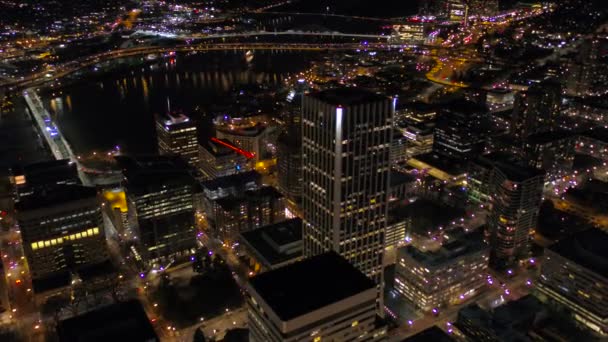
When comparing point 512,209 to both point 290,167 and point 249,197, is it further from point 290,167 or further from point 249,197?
point 249,197

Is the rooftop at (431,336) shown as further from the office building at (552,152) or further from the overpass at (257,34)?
the overpass at (257,34)

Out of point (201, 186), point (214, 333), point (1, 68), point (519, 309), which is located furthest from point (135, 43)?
point (519, 309)

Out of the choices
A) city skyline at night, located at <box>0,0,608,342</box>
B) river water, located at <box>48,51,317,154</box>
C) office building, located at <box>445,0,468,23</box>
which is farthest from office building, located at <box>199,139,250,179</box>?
office building, located at <box>445,0,468,23</box>

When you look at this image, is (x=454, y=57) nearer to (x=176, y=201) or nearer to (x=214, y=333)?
(x=176, y=201)

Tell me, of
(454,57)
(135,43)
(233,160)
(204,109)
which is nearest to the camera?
(233,160)

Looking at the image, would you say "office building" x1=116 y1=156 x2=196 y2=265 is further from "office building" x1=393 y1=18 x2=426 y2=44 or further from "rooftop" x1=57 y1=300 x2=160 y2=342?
"office building" x1=393 y1=18 x2=426 y2=44

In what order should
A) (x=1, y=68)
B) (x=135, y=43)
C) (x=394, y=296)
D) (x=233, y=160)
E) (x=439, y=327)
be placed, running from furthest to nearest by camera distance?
(x=135, y=43) < (x=1, y=68) < (x=233, y=160) < (x=394, y=296) < (x=439, y=327)

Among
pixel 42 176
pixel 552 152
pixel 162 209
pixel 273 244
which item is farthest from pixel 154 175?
pixel 552 152
